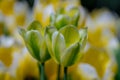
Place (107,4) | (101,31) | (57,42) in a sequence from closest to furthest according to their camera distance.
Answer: (57,42) < (101,31) < (107,4)

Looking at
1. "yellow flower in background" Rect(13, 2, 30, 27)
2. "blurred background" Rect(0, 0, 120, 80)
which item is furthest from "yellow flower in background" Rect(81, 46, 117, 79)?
"yellow flower in background" Rect(13, 2, 30, 27)

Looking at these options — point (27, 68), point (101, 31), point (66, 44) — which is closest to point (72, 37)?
point (66, 44)

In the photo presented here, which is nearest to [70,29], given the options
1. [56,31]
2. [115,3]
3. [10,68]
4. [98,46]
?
[56,31]

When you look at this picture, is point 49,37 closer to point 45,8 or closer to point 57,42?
point 57,42

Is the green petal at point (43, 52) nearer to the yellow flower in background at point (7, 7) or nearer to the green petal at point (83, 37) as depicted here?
the green petal at point (83, 37)

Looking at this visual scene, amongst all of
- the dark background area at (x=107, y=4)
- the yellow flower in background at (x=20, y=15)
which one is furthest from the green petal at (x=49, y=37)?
the dark background area at (x=107, y=4)
